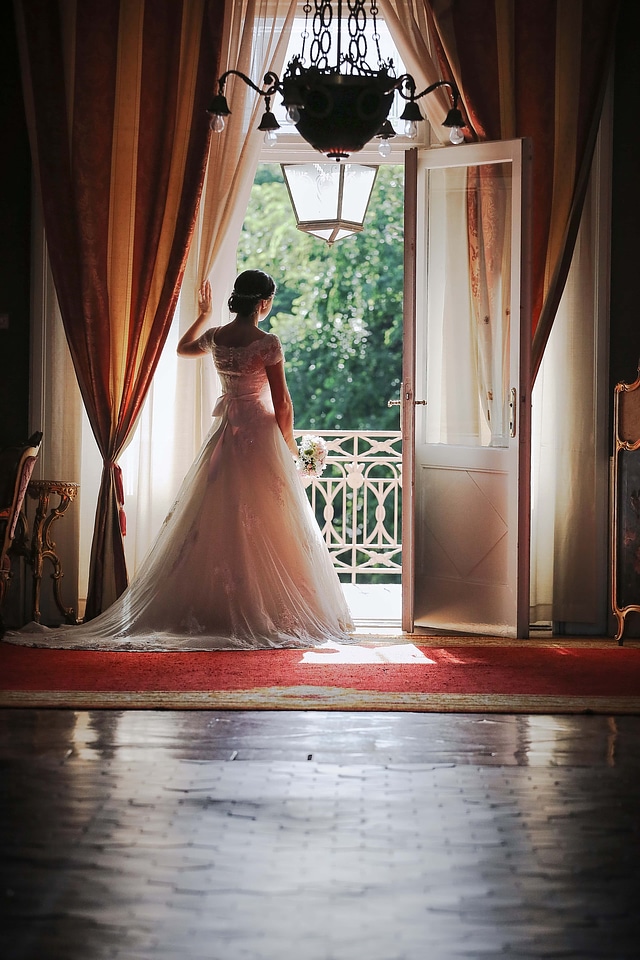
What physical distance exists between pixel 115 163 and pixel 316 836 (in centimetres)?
398

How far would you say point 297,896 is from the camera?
2076mm

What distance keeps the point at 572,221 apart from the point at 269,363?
67.6 inches

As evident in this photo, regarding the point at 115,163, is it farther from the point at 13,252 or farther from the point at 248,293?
the point at 248,293

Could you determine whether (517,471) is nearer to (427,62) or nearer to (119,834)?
(427,62)

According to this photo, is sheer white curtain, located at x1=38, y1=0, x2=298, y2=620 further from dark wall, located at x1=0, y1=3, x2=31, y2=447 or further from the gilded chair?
the gilded chair

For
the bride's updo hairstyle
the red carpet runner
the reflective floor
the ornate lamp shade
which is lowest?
the reflective floor

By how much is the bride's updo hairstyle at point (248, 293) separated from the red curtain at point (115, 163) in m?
0.44

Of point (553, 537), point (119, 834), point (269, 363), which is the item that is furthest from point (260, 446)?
point (119, 834)

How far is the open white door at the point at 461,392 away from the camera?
16.5 feet

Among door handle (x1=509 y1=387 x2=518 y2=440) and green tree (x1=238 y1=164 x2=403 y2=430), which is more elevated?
green tree (x1=238 y1=164 x2=403 y2=430)

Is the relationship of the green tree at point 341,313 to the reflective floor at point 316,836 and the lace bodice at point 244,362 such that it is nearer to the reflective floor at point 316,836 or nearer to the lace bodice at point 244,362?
the lace bodice at point 244,362

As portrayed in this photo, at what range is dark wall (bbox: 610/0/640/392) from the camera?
5.30m

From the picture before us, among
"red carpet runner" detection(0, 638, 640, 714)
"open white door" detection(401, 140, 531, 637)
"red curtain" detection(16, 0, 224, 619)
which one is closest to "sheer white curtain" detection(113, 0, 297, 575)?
"red curtain" detection(16, 0, 224, 619)

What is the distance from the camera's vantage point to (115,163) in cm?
535
